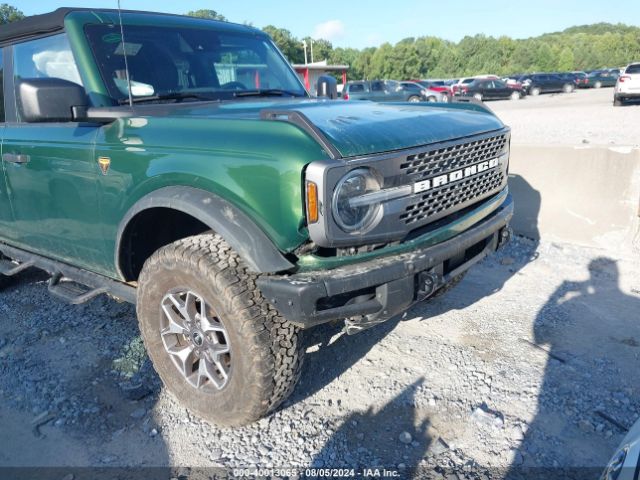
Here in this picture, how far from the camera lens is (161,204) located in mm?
2557

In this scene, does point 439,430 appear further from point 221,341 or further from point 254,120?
point 254,120

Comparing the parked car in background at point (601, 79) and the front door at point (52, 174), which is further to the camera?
the parked car in background at point (601, 79)

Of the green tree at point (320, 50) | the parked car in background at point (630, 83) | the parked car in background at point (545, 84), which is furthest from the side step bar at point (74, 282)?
the green tree at point (320, 50)

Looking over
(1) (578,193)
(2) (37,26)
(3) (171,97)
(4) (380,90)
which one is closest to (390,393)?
(3) (171,97)

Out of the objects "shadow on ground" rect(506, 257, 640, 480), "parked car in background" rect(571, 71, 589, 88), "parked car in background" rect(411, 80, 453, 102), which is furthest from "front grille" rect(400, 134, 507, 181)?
"parked car in background" rect(571, 71, 589, 88)

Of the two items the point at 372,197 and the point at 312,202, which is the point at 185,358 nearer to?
the point at 312,202

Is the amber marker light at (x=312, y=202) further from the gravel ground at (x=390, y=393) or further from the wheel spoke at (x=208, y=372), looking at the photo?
the gravel ground at (x=390, y=393)

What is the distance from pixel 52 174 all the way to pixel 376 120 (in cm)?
205

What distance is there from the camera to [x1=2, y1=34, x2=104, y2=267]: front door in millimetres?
3053

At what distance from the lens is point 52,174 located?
127 inches

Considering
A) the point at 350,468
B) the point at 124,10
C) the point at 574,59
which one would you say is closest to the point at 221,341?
the point at 350,468

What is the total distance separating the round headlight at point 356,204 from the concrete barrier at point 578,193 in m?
3.69

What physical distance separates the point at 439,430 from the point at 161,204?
183 cm

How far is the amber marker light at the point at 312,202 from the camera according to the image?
7.16 feet
